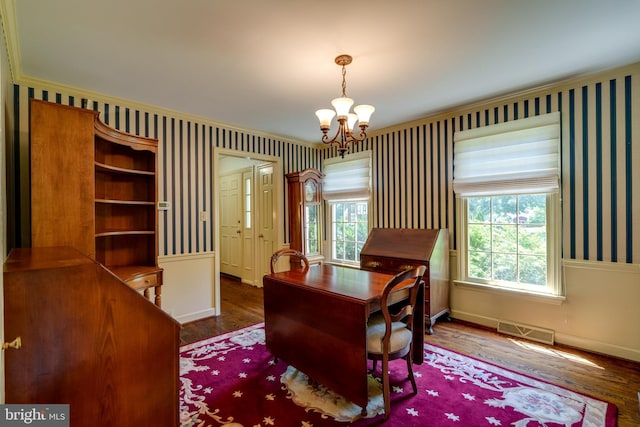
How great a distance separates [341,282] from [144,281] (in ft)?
5.86

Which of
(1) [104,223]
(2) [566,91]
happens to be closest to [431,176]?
(2) [566,91]

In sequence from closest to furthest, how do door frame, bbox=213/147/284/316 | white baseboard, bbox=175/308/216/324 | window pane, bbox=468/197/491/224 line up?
window pane, bbox=468/197/491/224, white baseboard, bbox=175/308/216/324, door frame, bbox=213/147/284/316

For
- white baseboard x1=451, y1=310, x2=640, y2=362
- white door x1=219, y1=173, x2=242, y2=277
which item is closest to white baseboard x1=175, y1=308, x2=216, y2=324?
white door x1=219, y1=173, x2=242, y2=277

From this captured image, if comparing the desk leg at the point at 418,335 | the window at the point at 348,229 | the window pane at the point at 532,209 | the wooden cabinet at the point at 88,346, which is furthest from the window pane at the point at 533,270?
the wooden cabinet at the point at 88,346

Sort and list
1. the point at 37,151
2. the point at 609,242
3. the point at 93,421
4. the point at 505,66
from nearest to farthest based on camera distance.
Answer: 1. the point at 93,421
2. the point at 37,151
3. the point at 505,66
4. the point at 609,242

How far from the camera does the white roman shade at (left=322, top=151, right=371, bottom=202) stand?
14.3ft

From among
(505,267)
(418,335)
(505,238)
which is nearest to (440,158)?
(505,238)

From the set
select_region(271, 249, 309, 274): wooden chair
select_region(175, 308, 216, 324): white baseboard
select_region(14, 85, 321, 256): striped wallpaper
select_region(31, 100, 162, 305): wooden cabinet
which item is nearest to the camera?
select_region(31, 100, 162, 305): wooden cabinet

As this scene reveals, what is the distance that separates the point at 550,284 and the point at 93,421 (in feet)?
11.8

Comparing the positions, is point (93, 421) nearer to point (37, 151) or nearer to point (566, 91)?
point (37, 151)

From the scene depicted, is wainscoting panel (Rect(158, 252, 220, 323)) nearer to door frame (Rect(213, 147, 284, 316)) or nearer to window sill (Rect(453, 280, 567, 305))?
door frame (Rect(213, 147, 284, 316))

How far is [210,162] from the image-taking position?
3.74 m

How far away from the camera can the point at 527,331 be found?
9.65 feet

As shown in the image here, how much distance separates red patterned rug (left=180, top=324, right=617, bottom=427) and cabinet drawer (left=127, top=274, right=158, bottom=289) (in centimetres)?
74
